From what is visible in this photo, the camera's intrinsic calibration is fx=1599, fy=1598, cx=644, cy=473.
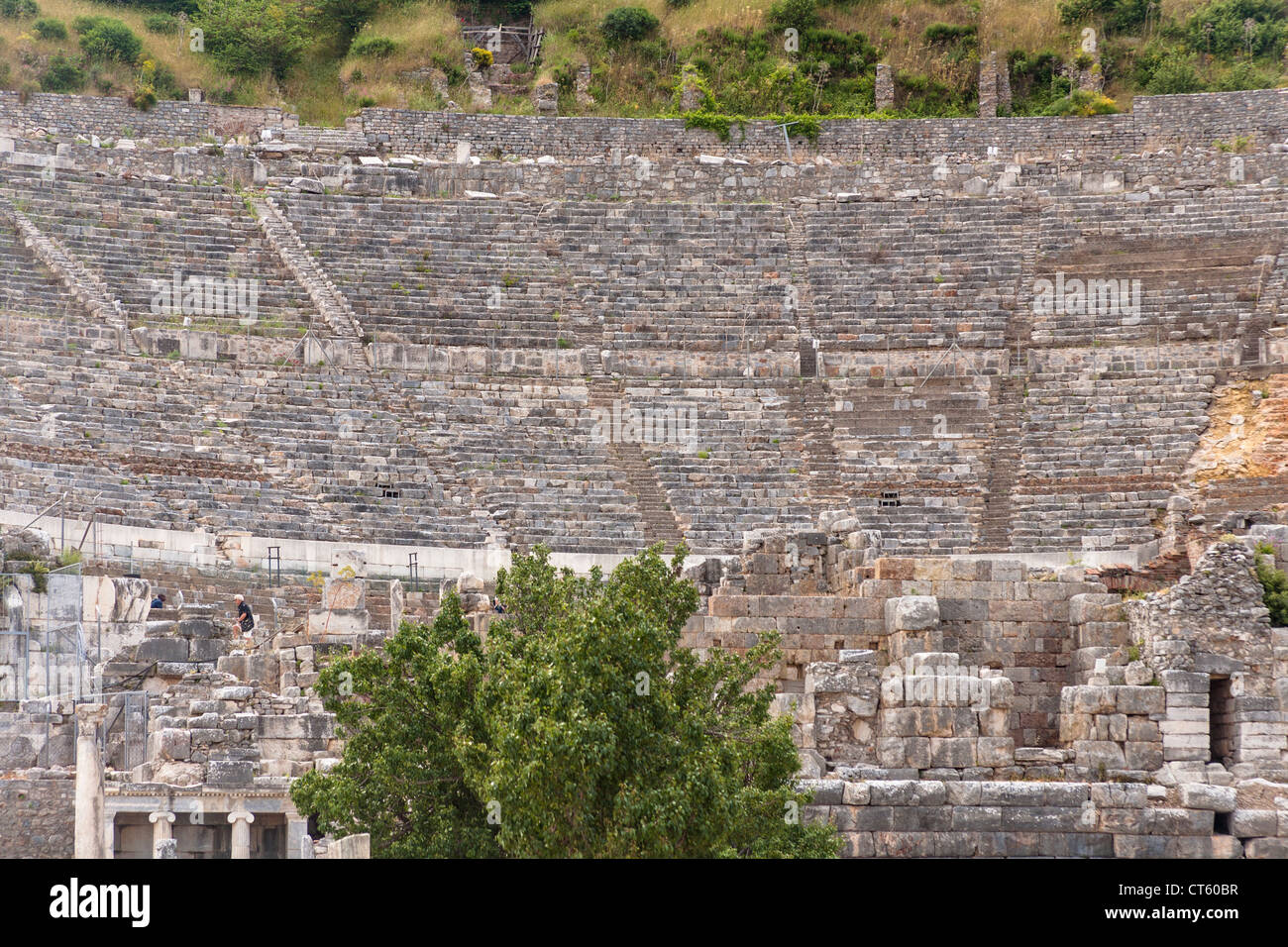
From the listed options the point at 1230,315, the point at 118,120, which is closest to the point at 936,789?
the point at 1230,315

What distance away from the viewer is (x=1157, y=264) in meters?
31.3

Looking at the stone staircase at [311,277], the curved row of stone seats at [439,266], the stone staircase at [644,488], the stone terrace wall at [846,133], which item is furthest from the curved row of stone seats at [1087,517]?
the stone terrace wall at [846,133]

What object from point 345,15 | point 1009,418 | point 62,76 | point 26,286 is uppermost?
point 345,15

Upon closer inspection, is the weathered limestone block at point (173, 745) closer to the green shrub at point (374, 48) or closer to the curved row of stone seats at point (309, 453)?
the curved row of stone seats at point (309, 453)

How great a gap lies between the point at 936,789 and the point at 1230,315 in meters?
21.2

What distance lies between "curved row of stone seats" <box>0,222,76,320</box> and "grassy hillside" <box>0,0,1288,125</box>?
1149cm

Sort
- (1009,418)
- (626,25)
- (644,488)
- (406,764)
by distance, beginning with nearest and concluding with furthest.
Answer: (406,764) < (644,488) < (1009,418) < (626,25)

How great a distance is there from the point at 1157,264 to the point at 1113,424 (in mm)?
5701

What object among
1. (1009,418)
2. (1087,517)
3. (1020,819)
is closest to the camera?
(1020,819)

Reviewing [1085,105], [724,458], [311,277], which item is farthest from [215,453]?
[1085,105]

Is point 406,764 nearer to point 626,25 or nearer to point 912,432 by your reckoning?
point 912,432

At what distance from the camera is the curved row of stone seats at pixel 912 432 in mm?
26953

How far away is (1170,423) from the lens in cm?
2681

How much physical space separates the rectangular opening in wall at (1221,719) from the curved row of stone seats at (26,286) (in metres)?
22.2
